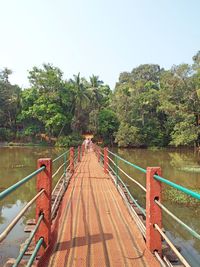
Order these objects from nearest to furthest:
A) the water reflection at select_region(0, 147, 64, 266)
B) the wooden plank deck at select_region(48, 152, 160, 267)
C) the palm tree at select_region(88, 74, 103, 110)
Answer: the wooden plank deck at select_region(48, 152, 160, 267)
the water reflection at select_region(0, 147, 64, 266)
the palm tree at select_region(88, 74, 103, 110)

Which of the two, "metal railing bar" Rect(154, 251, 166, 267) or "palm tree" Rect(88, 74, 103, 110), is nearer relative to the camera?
"metal railing bar" Rect(154, 251, 166, 267)

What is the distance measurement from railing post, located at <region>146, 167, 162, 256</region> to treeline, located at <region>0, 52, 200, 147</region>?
26.6 m

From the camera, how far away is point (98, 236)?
10.7 ft

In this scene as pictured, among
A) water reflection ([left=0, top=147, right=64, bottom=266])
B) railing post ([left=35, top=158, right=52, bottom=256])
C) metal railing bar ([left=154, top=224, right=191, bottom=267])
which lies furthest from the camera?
water reflection ([left=0, top=147, right=64, bottom=266])

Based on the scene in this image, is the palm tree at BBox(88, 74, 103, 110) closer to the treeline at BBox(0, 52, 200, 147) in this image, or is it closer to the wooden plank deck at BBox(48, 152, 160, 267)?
the treeline at BBox(0, 52, 200, 147)

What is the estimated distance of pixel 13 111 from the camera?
37.5m

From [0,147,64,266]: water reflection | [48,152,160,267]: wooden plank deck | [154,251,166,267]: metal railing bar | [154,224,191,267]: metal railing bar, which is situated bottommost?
[0,147,64,266]: water reflection

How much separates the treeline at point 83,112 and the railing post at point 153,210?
26.6 meters

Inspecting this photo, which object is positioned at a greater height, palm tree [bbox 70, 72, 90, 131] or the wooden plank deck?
palm tree [bbox 70, 72, 90, 131]

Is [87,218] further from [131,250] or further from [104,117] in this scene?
[104,117]

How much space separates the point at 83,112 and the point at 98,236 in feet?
106

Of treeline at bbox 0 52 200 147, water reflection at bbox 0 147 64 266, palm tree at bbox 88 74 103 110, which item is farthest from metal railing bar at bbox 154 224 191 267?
palm tree at bbox 88 74 103 110

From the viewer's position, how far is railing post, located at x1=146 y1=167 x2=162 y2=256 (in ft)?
8.73

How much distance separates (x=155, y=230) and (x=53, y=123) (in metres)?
31.6
